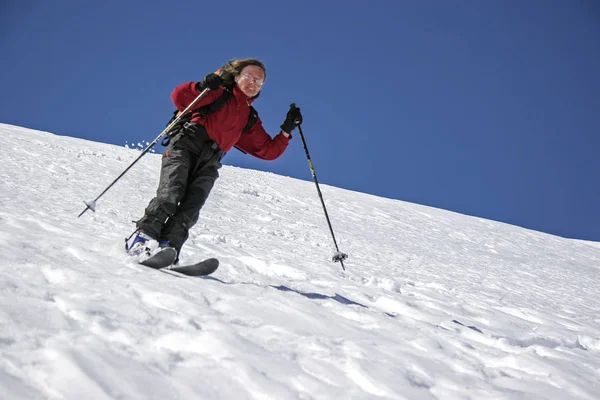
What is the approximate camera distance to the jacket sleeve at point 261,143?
4781 mm

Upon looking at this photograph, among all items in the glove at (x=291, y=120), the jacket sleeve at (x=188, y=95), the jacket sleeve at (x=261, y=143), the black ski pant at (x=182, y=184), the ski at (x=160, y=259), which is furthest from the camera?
the glove at (x=291, y=120)

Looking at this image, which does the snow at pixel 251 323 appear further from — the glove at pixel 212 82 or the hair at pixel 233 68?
the hair at pixel 233 68

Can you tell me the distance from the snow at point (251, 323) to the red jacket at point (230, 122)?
127cm

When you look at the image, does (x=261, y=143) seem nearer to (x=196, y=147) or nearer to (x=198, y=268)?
(x=196, y=147)

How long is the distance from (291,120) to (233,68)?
0.93 meters

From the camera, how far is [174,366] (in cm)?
176

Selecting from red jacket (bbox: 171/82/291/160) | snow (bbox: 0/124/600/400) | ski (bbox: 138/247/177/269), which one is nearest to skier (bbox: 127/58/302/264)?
red jacket (bbox: 171/82/291/160)

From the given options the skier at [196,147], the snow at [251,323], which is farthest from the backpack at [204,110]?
the snow at [251,323]

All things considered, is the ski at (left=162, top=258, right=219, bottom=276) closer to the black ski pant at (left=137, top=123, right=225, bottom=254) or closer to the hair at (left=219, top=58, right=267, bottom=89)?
the black ski pant at (left=137, top=123, right=225, bottom=254)

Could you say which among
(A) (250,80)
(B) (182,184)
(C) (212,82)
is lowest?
(B) (182,184)

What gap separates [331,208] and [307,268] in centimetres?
873

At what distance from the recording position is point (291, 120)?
5.03 m

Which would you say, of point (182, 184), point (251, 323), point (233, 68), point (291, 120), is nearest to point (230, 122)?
point (233, 68)

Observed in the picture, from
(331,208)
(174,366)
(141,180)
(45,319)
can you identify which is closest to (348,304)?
(174,366)
